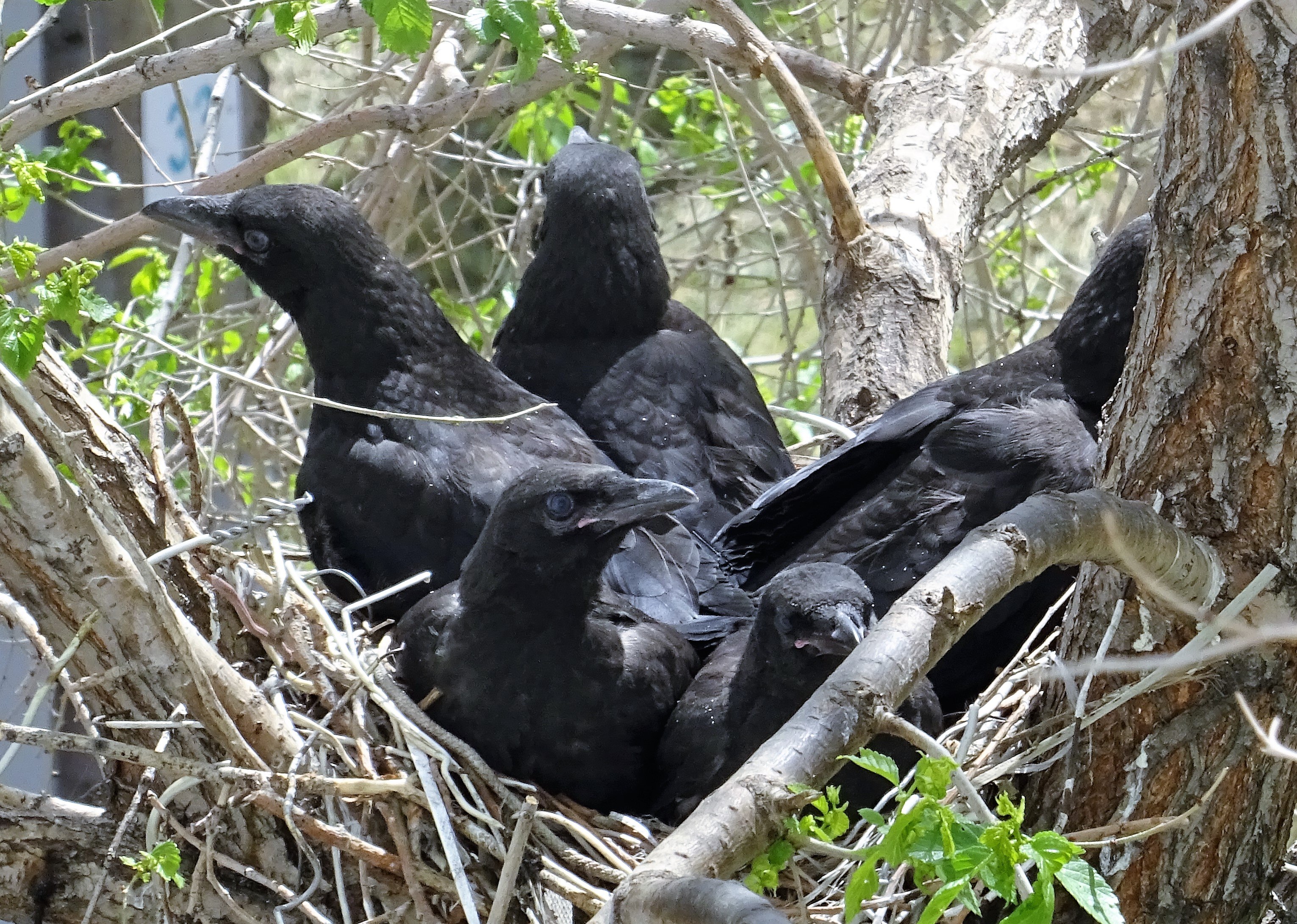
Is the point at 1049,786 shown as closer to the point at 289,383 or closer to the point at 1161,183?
the point at 1161,183

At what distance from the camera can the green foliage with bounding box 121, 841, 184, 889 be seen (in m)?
2.13

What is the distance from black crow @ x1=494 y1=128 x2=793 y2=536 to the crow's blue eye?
94 centimetres

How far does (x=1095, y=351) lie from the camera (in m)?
3.21

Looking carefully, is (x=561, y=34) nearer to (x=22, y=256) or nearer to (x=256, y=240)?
(x=256, y=240)

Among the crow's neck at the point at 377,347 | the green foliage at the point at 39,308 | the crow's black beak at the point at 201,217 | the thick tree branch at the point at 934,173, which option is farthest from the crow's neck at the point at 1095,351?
the green foliage at the point at 39,308

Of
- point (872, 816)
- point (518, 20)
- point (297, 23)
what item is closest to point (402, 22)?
point (518, 20)

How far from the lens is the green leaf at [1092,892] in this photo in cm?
150

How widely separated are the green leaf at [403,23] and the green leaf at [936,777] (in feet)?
5.38

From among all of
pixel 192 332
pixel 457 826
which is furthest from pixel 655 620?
pixel 192 332

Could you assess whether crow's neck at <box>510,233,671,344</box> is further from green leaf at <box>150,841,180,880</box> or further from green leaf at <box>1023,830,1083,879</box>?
green leaf at <box>1023,830,1083,879</box>

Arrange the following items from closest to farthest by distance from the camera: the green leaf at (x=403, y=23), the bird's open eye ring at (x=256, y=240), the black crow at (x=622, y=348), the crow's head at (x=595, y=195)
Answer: the green leaf at (x=403, y=23)
the bird's open eye ring at (x=256, y=240)
the black crow at (x=622, y=348)
the crow's head at (x=595, y=195)

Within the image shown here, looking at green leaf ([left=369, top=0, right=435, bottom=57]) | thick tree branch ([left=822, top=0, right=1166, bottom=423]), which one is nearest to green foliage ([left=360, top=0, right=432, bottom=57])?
green leaf ([left=369, top=0, right=435, bottom=57])

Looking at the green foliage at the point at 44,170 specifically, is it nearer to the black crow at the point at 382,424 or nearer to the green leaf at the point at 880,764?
the black crow at the point at 382,424

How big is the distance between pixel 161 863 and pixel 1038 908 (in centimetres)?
143
